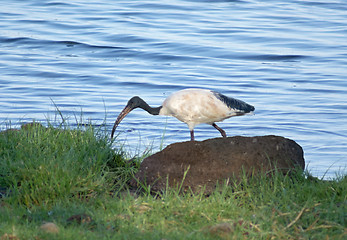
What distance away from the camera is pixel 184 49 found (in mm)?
15992

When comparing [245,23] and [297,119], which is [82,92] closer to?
[297,119]

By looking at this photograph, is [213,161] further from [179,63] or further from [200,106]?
[179,63]

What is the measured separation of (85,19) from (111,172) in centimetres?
1479

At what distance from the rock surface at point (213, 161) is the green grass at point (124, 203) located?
6.2 inches

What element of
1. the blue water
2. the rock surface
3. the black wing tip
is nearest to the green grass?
the rock surface

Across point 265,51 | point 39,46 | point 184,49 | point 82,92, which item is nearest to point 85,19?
point 39,46

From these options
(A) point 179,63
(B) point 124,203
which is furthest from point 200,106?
(A) point 179,63

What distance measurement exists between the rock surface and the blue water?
29.4 inches

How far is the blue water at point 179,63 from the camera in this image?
10.2 meters

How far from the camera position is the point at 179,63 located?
1477 centimetres

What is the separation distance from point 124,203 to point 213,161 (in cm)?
103

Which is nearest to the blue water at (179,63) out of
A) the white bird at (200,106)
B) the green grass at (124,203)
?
the white bird at (200,106)

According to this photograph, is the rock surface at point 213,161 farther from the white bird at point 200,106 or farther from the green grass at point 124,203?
the white bird at point 200,106

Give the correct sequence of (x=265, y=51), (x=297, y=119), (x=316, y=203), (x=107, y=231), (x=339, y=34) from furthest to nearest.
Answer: (x=339, y=34) → (x=265, y=51) → (x=297, y=119) → (x=316, y=203) → (x=107, y=231)
